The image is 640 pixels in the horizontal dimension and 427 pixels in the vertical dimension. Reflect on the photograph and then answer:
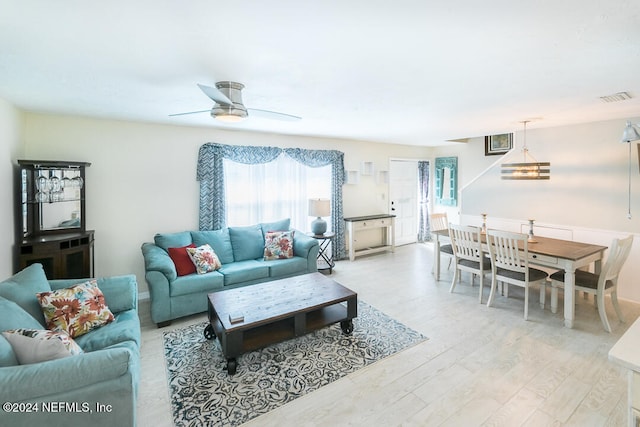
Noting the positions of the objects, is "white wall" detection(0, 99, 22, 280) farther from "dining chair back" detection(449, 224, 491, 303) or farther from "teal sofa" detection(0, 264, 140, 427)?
"dining chair back" detection(449, 224, 491, 303)

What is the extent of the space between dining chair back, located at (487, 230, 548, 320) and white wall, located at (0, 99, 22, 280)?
16.2 feet

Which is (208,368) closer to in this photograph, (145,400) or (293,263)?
(145,400)

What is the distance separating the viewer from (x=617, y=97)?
2.87 m

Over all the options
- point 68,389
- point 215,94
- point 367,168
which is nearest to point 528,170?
point 367,168

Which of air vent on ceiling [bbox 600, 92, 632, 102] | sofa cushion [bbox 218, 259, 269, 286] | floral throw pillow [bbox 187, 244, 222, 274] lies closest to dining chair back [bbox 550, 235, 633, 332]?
air vent on ceiling [bbox 600, 92, 632, 102]

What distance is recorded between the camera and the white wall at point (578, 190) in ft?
12.7

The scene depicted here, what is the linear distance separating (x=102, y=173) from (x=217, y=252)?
1698 millimetres

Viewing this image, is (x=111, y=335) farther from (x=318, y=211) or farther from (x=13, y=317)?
(x=318, y=211)

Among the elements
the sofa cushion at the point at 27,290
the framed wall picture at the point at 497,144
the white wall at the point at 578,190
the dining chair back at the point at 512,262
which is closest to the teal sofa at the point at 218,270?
the sofa cushion at the point at 27,290

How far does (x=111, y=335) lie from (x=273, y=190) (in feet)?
10.7

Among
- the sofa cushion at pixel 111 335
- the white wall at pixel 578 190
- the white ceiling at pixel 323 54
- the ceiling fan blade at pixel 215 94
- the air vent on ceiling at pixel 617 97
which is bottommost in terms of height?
the sofa cushion at pixel 111 335

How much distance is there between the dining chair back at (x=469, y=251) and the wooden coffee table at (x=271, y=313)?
71.9 inches

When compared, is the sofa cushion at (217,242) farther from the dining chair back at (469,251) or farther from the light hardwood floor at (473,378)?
the dining chair back at (469,251)

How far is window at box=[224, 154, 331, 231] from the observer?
15.4ft
